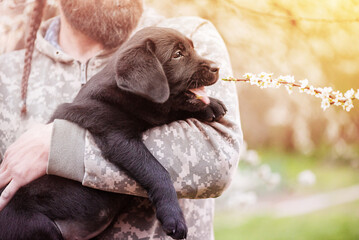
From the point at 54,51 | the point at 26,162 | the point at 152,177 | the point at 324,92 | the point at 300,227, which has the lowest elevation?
the point at 300,227

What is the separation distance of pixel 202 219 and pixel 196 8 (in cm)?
174

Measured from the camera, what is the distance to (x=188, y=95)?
187 cm

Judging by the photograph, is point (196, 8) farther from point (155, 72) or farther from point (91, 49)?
point (155, 72)

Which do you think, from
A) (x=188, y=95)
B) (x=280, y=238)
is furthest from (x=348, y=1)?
(x=280, y=238)

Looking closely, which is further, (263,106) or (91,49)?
(263,106)

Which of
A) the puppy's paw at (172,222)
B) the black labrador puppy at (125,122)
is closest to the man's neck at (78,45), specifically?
the black labrador puppy at (125,122)

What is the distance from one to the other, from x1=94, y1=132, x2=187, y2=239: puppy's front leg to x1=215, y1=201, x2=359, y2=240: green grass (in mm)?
2414

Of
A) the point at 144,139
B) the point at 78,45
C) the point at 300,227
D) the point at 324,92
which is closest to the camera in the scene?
the point at 324,92

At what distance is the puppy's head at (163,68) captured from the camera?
170cm

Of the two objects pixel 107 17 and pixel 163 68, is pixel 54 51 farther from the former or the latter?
pixel 163 68

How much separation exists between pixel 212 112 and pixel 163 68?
0.90 feet

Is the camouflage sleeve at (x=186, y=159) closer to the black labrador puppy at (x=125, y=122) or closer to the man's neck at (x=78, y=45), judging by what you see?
the black labrador puppy at (x=125, y=122)

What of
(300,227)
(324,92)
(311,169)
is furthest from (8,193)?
(311,169)

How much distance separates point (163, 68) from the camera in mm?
1904
